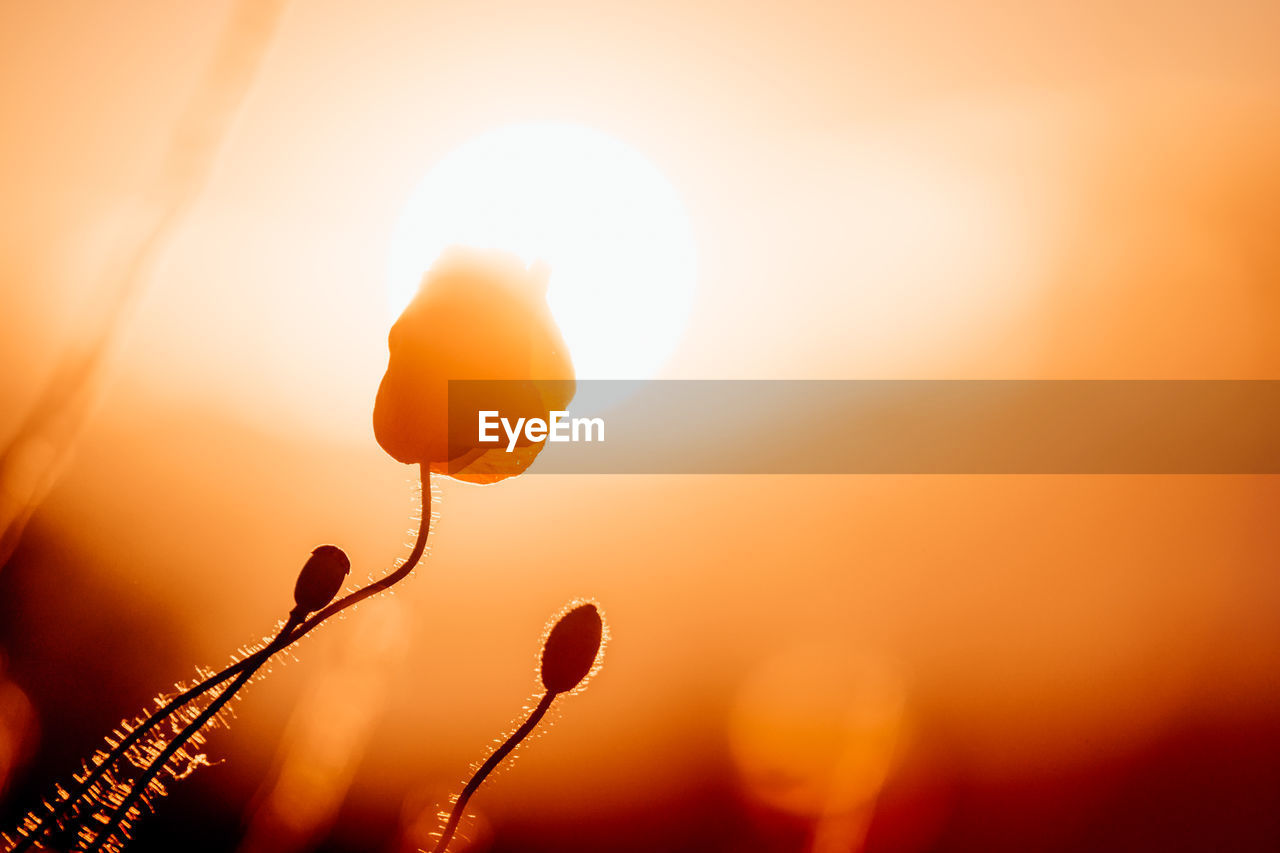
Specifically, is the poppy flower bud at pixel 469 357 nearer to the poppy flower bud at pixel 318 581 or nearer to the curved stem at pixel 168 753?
the poppy flower bud at pixel 318 581

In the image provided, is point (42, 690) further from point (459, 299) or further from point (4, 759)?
point (459, 299)

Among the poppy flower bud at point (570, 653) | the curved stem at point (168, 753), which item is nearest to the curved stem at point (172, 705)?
the curved stem at point (168, 753)

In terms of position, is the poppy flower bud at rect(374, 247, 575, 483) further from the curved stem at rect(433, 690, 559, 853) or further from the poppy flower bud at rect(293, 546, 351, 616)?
the curved stem at rect(433, 690, 559, 853)

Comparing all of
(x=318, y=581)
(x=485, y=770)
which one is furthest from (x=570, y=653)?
(x=318, y=581)

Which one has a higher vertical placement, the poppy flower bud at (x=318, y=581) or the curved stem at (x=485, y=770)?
the poppy flower bud at (x=318, y=581)

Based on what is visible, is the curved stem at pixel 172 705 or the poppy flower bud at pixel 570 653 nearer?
the curved stem at pixel 172 705

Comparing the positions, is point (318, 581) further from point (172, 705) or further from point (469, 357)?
point (469, 357)
